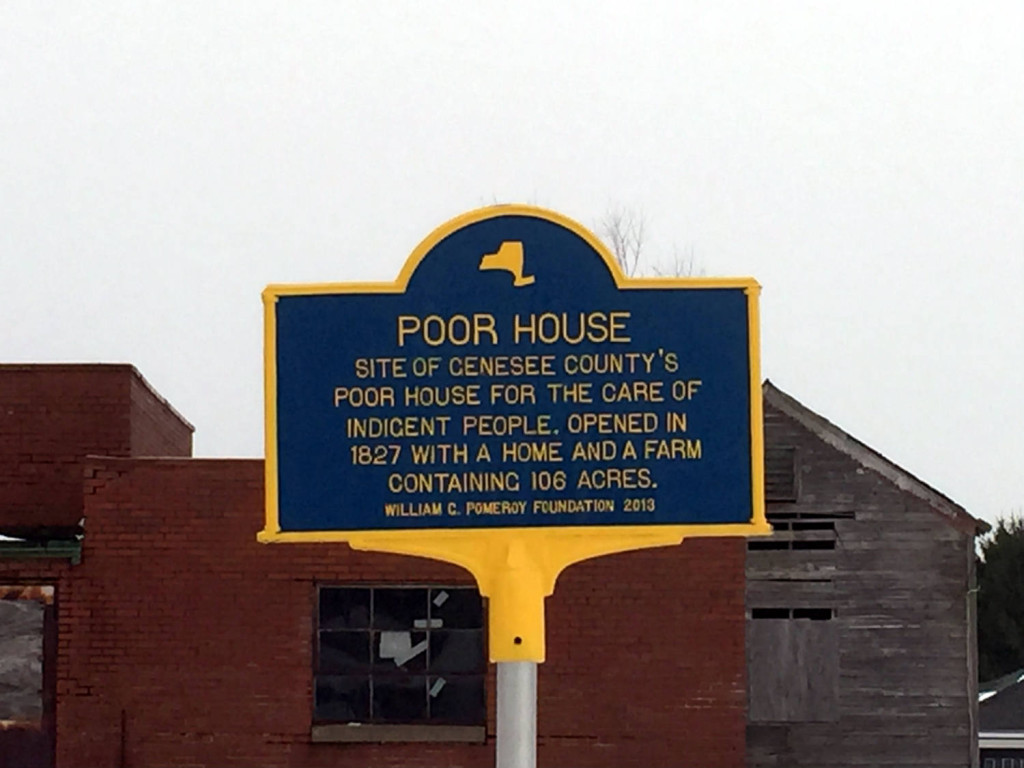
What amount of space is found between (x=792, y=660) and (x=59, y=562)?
6.34m

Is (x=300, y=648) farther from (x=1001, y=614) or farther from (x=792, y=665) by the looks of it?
(x=1001, y=614)

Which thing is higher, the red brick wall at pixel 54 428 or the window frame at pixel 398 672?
the red brick wall at pixel 54 428

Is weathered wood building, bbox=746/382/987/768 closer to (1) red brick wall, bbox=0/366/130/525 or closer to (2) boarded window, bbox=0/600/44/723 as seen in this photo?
(1) red brick wall, bbox=0/366/130/525

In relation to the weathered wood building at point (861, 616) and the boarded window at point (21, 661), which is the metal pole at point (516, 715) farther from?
the boarded window at point (21, 661)

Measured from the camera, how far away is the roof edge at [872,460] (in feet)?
47.3

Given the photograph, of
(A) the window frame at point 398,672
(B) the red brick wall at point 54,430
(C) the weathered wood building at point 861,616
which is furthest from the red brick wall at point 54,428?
(C) the weathered wood building at point 861,616

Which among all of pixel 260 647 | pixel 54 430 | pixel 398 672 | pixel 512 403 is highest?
pixel 54 430

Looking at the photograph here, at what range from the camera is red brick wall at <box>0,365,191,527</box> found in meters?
14.6

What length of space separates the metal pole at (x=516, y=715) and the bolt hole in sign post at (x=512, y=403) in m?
0.43

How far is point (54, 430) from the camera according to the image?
14.6 metres

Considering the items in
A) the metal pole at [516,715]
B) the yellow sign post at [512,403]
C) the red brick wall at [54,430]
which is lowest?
the metal pole at [516,715]

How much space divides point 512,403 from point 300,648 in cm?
779

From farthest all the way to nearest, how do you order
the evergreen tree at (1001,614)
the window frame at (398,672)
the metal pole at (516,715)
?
the evergreen tree at (1001,614), the window frame at (398,672), the metal pole at (516,715)

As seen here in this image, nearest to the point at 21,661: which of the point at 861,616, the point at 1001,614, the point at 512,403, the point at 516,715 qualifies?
the point at 861,616
